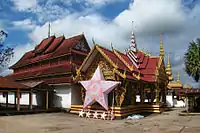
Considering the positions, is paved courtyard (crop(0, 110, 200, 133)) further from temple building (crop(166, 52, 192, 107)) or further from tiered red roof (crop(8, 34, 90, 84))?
temple building (crop(166, 52, 192, 107))

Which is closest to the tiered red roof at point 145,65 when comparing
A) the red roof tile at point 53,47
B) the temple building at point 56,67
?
the temple building at point 56,67

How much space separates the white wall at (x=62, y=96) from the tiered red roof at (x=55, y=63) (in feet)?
2.74

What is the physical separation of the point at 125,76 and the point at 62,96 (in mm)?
8128

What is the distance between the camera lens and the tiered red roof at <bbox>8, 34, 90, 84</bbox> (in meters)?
23.9

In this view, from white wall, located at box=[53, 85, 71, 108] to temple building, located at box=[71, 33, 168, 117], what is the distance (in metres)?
1.57

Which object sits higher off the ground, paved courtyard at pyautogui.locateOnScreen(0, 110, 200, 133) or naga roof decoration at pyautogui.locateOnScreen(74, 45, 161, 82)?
naga roof decoration at pyautogui.locateOnScreen(74, 45, 161, 82)

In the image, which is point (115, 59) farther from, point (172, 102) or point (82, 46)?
point (172, 102)

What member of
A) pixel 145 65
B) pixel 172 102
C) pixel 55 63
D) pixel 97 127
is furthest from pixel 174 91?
pixel 97 127

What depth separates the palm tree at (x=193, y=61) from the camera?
87.5 feet

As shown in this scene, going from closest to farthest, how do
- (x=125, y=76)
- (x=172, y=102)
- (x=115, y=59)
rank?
(x=125, y=76)
(x=115, y=59)
(x=172, y=102)

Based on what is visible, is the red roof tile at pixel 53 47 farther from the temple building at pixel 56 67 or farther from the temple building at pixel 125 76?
the temple building at pixel 125 76

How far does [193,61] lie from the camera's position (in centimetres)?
2697

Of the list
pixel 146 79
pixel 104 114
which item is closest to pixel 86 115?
pixel 104 114

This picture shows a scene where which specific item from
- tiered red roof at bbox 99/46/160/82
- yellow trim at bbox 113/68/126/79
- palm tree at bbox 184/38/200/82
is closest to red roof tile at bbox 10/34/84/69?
tiered red roof at bbox 99/46/160/82
